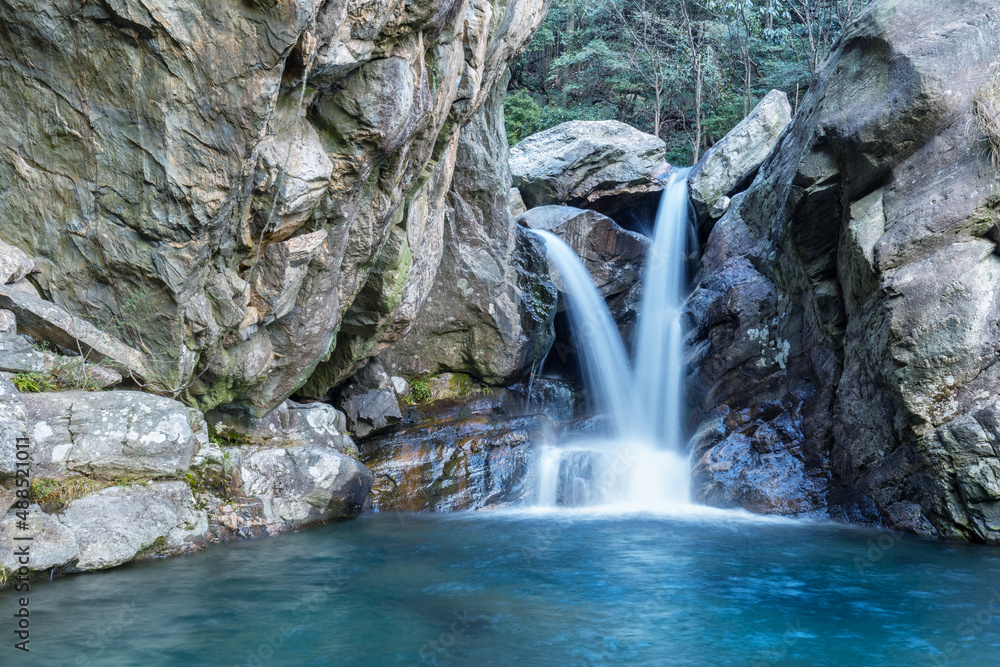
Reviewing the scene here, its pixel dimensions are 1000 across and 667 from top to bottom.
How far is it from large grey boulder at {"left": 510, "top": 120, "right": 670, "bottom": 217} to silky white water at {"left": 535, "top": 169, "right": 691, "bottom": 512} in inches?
32.4

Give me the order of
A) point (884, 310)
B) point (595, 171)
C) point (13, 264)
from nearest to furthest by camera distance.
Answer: point (13, 264)
point (884, 310)
point (595, 171)

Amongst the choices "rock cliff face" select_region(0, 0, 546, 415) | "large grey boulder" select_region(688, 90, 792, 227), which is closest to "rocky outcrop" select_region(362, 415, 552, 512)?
"rock cliff face" select_region(0, 0, 546, 415)

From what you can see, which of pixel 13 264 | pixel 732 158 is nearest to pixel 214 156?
pixel 13 264

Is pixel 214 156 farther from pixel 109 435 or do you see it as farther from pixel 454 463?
pixel 454 463

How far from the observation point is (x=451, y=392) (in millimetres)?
14266

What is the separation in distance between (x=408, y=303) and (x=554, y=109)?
17334 mm

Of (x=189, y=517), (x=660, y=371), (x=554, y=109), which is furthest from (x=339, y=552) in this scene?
(x=554, y=109)

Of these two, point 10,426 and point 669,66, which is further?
point 669,66

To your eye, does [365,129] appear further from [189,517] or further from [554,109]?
[554,109]

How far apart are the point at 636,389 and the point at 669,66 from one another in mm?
16172

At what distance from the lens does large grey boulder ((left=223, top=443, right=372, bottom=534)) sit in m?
8.87

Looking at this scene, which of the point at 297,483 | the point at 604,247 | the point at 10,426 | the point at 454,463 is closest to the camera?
the point at 10,426

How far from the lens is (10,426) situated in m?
5.57

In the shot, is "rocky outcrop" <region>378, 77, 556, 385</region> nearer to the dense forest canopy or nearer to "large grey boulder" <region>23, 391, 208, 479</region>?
"large grey boulder" <region>23, 391, 208, 479</region>
